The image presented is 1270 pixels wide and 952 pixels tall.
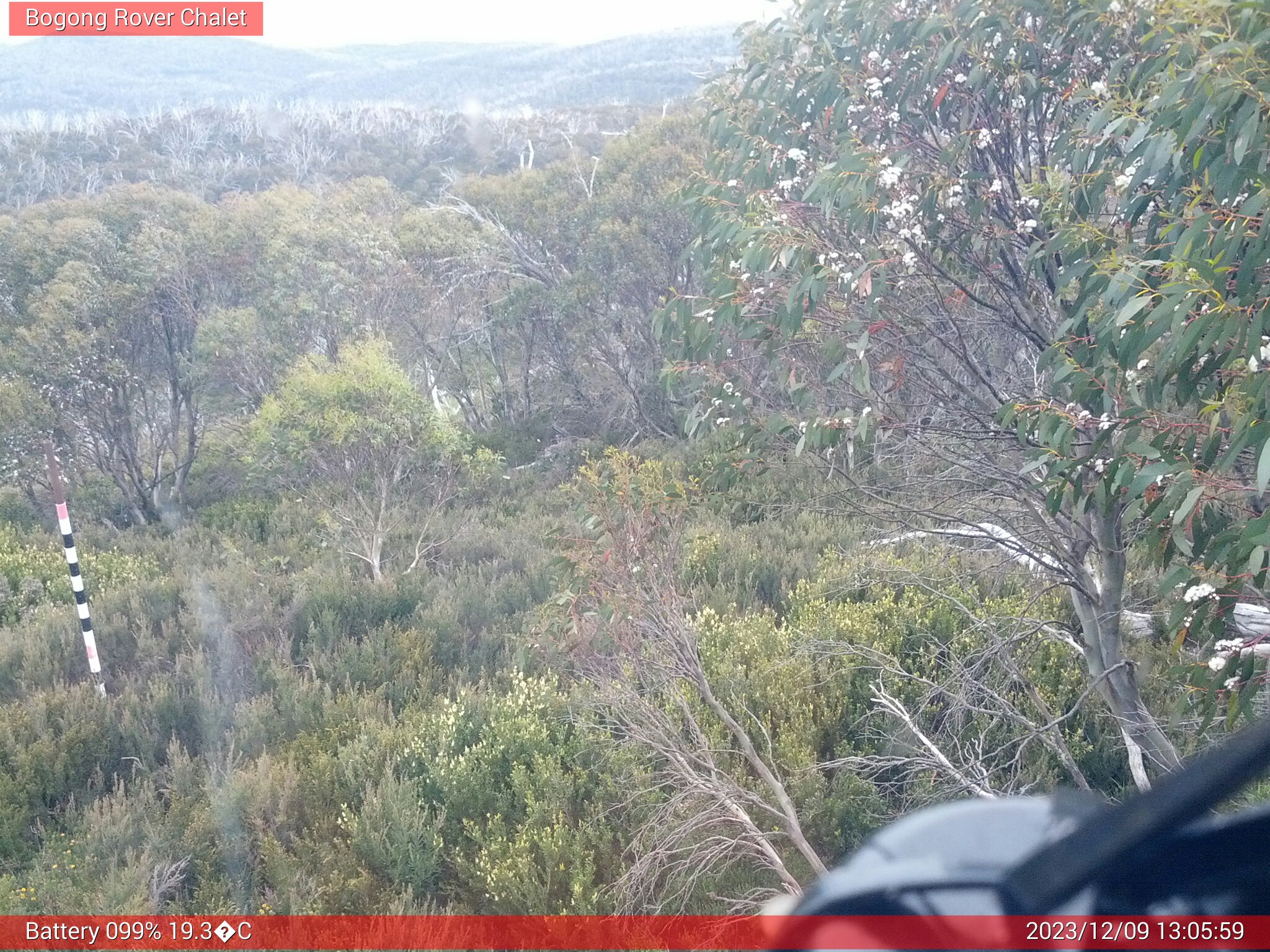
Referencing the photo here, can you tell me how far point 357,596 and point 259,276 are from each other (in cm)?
835

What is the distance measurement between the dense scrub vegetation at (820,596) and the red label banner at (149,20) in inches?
124

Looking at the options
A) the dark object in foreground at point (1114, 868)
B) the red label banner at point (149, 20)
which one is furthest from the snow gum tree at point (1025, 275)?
the red label banner at point (149, 20)

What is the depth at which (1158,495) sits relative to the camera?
107 inches

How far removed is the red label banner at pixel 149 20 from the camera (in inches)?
219

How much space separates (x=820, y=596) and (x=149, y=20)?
5.87 m

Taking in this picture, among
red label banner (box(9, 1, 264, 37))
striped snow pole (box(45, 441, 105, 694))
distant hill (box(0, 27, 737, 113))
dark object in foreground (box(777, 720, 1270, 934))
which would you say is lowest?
striped snow pole (box(45, 441, 105, 694))

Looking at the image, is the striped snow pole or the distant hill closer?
the striped snow pole

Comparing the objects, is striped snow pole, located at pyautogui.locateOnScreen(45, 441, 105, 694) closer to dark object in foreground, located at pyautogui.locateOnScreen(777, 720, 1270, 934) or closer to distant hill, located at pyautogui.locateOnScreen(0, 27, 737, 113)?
dark object in foreground, located at pyautogui.locateOnScreen(777, 720, 1270, 934)

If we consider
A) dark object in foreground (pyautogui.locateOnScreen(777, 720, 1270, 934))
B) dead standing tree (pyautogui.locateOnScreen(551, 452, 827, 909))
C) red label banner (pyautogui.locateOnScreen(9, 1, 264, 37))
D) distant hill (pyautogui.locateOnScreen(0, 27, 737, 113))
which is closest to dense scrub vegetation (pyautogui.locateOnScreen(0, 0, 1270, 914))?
dead standing tree (pyautogui.locateOnScreen(551, 452, 827, 909))

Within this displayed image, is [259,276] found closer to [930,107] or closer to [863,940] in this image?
[930,107]

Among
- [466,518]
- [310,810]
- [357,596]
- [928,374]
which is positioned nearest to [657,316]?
[928,374]

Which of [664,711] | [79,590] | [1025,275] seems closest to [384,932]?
[664,711]

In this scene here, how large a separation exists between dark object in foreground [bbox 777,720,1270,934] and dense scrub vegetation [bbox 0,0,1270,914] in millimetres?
1561

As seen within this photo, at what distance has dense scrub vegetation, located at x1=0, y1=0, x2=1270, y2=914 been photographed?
277 centimetres
